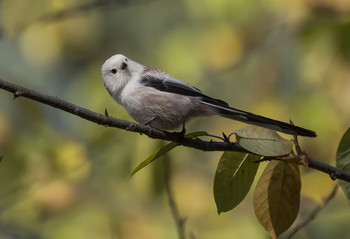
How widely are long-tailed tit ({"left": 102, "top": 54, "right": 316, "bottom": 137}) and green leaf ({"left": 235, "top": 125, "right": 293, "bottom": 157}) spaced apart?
734mm

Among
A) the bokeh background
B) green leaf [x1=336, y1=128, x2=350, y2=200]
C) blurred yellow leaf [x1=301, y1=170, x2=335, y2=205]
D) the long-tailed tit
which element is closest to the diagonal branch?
green leaf [x1=336, y1=128, x2=350, y2=200]

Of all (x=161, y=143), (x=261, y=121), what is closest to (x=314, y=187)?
(x=261, y=121)

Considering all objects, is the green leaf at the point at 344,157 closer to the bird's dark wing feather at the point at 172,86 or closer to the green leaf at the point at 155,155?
the green leaf at the point at 155,155

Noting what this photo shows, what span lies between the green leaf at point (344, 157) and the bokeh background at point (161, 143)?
1096mm

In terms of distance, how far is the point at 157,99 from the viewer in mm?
2809

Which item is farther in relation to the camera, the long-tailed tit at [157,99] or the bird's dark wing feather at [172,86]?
the bird's dark wing feather at [172,86]

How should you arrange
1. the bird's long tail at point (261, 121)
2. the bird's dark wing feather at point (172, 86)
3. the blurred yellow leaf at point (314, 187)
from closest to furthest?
the bird's long tail at point (261, 121) < the bird's dark wing feather at point (172, 86) < the blurred yellow leaf at point (314, 187)

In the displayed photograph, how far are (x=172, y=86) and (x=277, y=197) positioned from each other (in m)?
1.24

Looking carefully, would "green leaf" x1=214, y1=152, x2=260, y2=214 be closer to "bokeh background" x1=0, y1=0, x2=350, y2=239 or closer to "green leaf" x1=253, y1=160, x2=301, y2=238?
"green leaf" x1=253, y1=160, x2=301, y2=238

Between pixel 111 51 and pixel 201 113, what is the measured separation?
161 inches

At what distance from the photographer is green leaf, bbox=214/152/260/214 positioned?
1905mm

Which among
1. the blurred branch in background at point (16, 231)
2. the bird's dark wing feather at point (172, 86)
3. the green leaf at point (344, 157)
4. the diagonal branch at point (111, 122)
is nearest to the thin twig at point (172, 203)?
the diagonal branch at point (111, 122)

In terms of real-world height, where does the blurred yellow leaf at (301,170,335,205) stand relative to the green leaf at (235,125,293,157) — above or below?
below

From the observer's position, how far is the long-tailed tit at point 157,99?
2.76m
